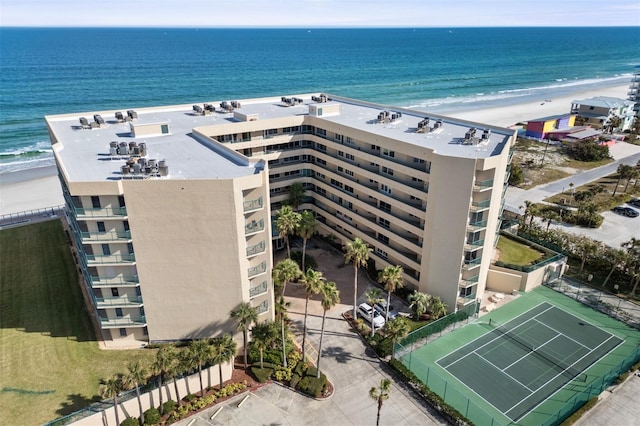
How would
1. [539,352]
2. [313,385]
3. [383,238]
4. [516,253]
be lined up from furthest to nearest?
[516,253] < [383,238] < [539,352] < [313,385]

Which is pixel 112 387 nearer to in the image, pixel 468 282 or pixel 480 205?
pixel 468 282

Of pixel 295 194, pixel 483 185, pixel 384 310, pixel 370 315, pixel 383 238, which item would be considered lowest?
pixel 384 310

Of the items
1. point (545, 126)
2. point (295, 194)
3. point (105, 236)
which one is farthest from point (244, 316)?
point (545, 126)

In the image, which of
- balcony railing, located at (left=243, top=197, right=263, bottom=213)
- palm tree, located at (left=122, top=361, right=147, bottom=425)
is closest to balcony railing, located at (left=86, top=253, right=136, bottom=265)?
palm tree, located at (left=122, top=361, right=147, bottom=425)

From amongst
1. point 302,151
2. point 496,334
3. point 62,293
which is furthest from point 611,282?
point 62,293

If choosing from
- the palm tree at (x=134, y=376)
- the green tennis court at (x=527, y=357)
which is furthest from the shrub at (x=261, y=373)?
the green tennis court at (x=527, y=357)

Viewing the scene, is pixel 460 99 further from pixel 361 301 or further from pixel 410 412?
pixel 410 412
